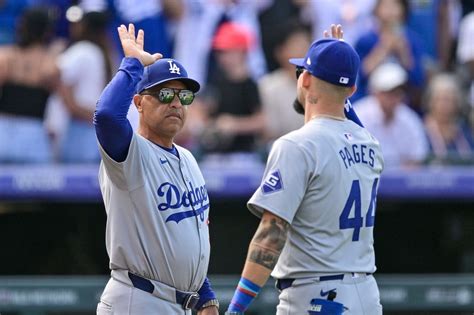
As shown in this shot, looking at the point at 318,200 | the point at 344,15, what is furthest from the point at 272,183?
the point at 344,15

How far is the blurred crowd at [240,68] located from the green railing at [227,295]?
47.4 inches

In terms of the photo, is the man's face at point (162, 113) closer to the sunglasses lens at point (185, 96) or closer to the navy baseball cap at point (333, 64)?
the sunglasses lens at point (185, 96)

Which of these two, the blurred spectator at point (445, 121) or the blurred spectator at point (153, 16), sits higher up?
→ the blurred spectator at point (153, 16)

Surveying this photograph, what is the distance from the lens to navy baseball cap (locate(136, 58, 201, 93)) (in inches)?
181

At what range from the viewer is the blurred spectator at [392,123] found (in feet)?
28.7

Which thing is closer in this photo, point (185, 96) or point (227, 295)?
point (185, 96)

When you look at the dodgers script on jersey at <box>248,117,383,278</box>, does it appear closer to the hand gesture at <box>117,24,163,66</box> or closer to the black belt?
the black belt

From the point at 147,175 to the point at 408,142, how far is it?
4620mm

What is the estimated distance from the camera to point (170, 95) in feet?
15.1

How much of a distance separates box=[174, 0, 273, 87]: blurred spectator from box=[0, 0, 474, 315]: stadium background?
21 centimetres

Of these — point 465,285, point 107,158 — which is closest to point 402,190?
point 465,285

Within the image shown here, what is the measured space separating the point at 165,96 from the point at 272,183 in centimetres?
61

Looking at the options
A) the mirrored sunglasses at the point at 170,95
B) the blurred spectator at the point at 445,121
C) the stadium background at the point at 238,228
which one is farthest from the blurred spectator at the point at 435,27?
the mirrored sunglasses at the point at 170,95

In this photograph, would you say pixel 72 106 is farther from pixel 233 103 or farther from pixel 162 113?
pixel 162 113
